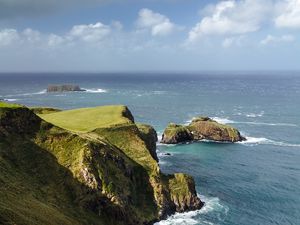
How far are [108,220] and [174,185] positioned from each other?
588 inches

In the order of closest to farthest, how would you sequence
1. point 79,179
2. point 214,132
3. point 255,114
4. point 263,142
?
point 79,179
point 263,142
point 214,132
point 255,114

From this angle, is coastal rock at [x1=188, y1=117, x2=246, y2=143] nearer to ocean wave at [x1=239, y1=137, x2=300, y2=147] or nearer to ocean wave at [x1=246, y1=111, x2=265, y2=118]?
ocean wave at [x1=239, y1=137, x2=300, y2=147]

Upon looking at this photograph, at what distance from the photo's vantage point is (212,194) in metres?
73.2

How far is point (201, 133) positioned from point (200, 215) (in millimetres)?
59208

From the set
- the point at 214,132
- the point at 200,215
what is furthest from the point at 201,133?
the point at 200,215

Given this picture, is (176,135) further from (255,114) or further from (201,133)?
(255,114)

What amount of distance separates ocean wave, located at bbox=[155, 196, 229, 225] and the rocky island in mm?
46372

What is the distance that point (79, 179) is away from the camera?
5812 cm

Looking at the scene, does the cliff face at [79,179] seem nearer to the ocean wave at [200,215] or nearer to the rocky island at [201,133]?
the ocean wave at [200,215]

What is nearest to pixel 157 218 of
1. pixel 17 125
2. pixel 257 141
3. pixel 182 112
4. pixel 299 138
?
pixel 17 125

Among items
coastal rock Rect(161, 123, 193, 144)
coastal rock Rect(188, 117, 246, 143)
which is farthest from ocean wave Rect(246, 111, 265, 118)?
coastal rock Rect(161, 123, 193, 144)

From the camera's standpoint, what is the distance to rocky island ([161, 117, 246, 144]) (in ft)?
380

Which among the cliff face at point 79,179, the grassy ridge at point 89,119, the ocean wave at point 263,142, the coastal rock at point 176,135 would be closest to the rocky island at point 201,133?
the coastal rock at point 176,135

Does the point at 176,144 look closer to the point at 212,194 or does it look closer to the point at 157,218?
the point at 212,194
